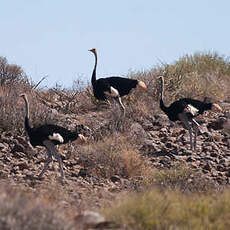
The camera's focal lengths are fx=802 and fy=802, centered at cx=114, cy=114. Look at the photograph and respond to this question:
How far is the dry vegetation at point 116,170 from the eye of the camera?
7.41 m

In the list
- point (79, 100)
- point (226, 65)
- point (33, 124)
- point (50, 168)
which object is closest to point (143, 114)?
point (79, 100)

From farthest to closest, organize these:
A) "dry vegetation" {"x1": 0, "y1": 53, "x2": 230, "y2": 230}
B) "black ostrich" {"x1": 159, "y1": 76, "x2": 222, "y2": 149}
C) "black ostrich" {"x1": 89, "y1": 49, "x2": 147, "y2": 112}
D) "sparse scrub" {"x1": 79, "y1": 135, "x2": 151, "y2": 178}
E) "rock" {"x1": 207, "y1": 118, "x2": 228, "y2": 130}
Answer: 1. "black ostrich" {"x1": 89, "y1": 49, "x2": 147, "y2": 112}
2. "rock" {"x1": 207, "y1": 118, "x2": 228, "y2": 130}
3. "black ostrich" {"x1": 159, "y1": 76, "x2": 222, "y2": 149}
4. "sparse scrub" {"x1": 79, "y1": 135, "x2": 151, "y2": 178}
5. "dry vegetation" {"x1": 0, "y1": 53, "x2": 230, "y2": 230}

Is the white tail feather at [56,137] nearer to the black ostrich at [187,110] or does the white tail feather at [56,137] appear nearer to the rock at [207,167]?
the rock at [207,167]


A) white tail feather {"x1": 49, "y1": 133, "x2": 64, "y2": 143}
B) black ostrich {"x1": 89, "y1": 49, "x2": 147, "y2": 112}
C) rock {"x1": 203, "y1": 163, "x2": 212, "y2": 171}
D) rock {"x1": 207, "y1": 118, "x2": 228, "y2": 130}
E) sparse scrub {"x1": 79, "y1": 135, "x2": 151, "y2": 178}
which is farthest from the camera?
black ostrich {"x1": 89, "y1": 49, "x2": 147, "y2": 112}

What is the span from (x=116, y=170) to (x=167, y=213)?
6.02m

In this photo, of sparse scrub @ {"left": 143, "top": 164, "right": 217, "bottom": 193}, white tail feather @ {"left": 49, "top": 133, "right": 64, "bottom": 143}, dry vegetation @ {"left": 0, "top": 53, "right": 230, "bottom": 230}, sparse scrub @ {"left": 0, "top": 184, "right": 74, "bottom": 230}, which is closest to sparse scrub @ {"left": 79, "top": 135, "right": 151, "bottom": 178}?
dry vegetation @ {"left": 0, "top": 53, "right": 230, "bottom": 230}

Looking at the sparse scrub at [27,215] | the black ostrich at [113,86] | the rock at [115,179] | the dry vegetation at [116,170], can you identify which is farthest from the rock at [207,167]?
the sparse scrub at [27,215]

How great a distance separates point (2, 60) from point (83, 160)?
783cm

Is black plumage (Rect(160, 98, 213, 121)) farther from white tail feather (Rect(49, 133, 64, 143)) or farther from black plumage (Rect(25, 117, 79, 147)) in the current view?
white tail feather (Rect(49, 133, 64, 143))

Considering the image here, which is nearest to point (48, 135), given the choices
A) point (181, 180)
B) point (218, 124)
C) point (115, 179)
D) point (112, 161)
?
point (115, 179)

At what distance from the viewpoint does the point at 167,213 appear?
25.0ft

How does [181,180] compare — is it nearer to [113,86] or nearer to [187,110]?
[187,110]

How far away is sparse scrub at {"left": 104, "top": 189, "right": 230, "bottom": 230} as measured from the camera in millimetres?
7434

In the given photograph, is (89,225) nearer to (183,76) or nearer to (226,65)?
(183,76)
